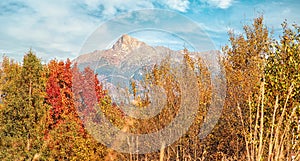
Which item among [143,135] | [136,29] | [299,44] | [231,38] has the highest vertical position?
[231,38]

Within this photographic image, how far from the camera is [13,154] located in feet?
100

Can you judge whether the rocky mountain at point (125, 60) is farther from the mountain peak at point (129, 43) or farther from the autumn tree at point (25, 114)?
the autumn tree at point (25, 114)

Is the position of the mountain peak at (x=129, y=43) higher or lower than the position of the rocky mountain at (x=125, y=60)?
higher

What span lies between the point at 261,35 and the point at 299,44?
15.6 m

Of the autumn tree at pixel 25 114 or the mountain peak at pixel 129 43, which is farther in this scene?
the autumn tree at pixel 25 114

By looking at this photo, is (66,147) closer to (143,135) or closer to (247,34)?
(143,135)

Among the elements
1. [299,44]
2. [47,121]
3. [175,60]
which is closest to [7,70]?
[47,121]

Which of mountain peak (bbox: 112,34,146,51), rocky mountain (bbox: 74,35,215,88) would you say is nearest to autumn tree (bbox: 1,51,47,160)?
rocky mountain (bbox: 74,35,215,88)

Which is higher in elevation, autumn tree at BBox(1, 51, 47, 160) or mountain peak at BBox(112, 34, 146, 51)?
mountain peak at BBox(112, 34, 146, 51)

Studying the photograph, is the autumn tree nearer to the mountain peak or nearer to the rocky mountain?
the rocky mountain

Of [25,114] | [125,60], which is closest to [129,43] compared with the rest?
[125,60]

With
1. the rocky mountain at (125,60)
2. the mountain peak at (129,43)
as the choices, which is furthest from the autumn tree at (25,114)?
the mountain peak at (129,43)

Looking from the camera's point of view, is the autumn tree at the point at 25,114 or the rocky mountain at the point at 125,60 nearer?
the rocky mountain at the point at 125,60

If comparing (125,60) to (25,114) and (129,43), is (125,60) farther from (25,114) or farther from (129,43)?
(25,114)
